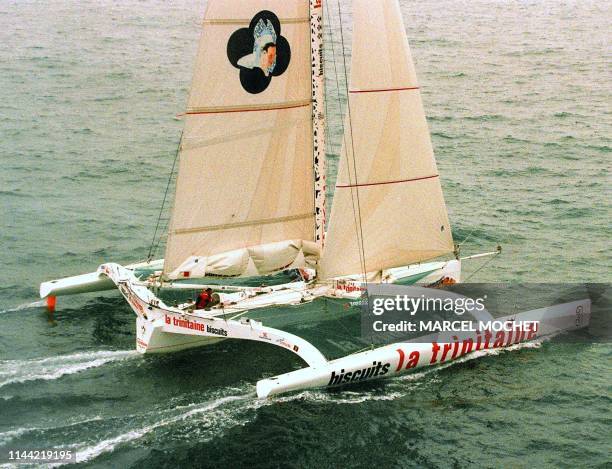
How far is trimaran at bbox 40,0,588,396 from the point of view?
29.6 m

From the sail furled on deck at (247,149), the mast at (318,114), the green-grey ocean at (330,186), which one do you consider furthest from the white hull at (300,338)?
the mast at (318,114)

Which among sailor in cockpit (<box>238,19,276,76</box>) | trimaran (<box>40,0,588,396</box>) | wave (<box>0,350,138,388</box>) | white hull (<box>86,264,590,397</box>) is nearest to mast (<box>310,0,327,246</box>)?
trimaran (<box>40,0,588,396</box>)

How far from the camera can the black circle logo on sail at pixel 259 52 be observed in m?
29.5

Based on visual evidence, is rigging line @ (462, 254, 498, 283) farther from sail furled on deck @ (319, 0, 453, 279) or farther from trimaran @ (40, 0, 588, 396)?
sail furled on deck @ (319, 0, 453, 279)

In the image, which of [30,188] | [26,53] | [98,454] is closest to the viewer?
[98,454]

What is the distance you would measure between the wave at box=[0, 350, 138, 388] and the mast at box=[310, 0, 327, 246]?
8.00 meters

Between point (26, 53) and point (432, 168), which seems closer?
point (432, 168)

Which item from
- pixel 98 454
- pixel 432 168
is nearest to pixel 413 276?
pixel 432 168

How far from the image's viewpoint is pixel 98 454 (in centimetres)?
2505

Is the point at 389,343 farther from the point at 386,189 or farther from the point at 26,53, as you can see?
the point at 26,53

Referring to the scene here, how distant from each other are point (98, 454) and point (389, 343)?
10.1 m

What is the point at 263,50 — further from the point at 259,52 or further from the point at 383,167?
the point at 383,167

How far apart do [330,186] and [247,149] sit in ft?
55.2

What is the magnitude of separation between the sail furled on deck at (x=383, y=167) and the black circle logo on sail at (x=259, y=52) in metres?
2.48
